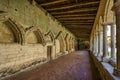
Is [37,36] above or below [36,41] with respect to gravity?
above

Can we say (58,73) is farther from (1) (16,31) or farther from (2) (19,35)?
(1) (16,31)

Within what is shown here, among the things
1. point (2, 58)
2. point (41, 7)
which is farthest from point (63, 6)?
point (2, 58)

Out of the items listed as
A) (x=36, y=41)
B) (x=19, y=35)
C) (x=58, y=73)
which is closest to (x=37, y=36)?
(x=36, y=41)

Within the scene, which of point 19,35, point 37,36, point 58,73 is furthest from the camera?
point 37,36

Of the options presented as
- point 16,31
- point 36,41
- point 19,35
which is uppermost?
point 16,31

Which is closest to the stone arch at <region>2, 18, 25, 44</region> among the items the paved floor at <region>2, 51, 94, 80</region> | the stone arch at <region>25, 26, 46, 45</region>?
the stone arch at <region>25, 26, 46, 45</region>

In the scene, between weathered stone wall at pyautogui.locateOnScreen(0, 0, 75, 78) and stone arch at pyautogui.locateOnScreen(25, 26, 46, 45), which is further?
stone arch at pyautogui.locateOnScreen(25, 26, 46, 45)

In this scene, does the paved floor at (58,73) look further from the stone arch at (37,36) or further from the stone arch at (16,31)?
the stone arch at (37,36)

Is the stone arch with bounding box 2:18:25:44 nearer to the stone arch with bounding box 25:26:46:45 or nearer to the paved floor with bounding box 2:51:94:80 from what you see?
the stone arch with bounding box 25:26:46:45

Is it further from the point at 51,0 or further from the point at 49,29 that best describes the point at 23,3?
the point at 49,29

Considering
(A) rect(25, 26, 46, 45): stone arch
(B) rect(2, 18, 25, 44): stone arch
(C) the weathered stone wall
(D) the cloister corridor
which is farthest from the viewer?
(A) rect(25, 26, 46, 45): stone arch

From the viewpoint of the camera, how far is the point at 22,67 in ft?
16.3

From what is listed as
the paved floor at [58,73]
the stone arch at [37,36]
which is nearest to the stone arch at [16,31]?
the stone arch at [37,36]

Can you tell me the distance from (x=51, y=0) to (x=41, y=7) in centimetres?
129
